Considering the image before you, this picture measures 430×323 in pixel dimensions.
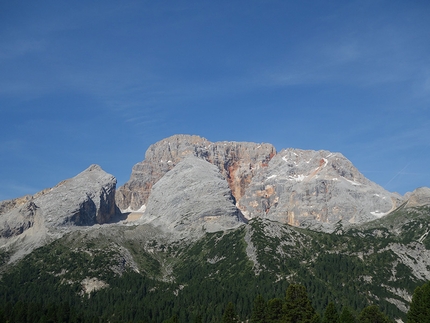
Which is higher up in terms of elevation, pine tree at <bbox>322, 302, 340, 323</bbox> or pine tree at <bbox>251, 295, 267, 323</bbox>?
pine tree at <bbox>251, 295, 267, 323</bbox>

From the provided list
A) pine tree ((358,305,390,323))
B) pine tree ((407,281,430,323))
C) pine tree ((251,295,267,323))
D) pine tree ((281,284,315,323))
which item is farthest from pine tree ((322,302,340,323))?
pine tree ((407,281,430,323))

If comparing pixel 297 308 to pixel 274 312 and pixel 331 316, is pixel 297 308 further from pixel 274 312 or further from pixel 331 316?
pixel 331 316

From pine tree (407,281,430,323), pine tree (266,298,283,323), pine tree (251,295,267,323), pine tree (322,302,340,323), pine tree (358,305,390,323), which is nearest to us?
pine tree (407,281,430,323)

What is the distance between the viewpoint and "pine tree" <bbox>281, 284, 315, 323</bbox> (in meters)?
139

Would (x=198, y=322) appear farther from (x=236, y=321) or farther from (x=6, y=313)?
(x=6, y=313)

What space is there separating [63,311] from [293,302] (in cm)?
8145

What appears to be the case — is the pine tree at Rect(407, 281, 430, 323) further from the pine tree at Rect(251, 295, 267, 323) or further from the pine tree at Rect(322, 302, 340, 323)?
the pine tree at Rect(251, 295, 267, 323)

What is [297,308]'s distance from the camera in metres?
141

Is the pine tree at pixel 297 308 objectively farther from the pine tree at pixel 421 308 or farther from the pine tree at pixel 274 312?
the pine tree at pixel 421 308

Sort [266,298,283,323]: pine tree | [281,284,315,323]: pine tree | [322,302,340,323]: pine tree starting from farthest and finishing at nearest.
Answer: [266,298,283,323]: pine tree → [322,302,340,323]: pine tree → [281,284,315,323]: pine tree

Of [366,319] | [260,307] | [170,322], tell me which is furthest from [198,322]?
[366,319]

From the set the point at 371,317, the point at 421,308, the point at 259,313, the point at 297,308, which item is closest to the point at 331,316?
the point at 297,308

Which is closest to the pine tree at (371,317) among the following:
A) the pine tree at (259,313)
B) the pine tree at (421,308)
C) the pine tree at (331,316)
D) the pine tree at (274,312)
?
the pine tree at (421,308)

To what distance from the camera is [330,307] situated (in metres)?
142
